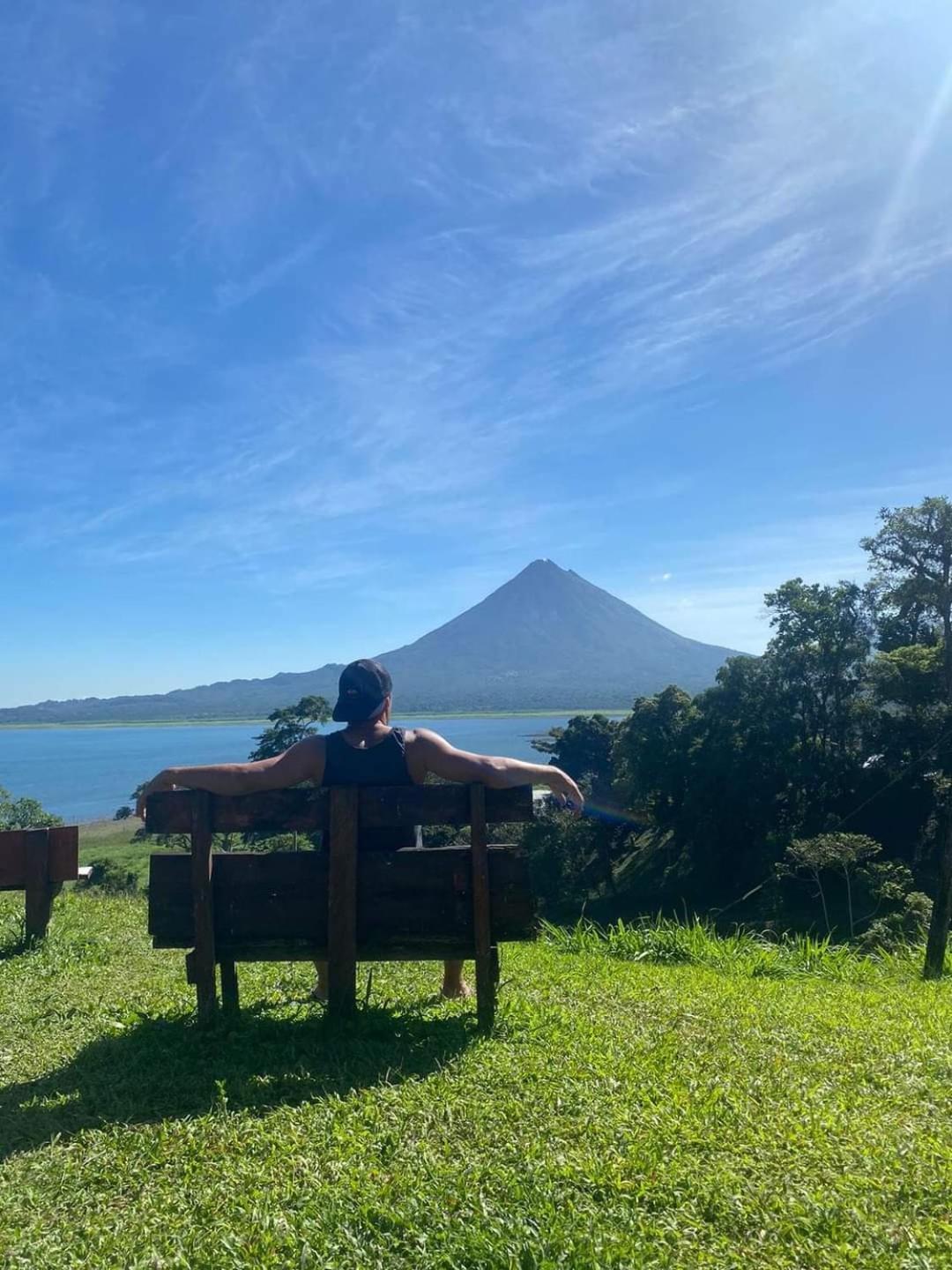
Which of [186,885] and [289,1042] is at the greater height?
[186,885]

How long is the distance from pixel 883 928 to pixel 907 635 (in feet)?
75.1

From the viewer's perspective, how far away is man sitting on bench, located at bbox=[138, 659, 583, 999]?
12.3 feet

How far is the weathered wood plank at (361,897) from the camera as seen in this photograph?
3.72m

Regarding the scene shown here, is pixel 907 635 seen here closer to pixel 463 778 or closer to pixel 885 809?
pixel 885 809

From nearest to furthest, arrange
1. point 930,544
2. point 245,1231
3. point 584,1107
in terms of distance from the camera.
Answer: point 245,1231 → point 584,1107 → point 930,544

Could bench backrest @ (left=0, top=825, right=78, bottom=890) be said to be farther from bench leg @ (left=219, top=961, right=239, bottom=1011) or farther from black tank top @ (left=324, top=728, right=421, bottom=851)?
black tank top @ (left=324, top=728, right=421, bottom=851)

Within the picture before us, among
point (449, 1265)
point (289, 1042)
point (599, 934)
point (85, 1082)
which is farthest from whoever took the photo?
point (599, 934)

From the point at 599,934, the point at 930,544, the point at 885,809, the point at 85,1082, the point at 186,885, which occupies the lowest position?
the point at 885,809

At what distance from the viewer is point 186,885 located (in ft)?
12.3

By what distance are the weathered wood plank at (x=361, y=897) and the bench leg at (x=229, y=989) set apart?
232 millimetres

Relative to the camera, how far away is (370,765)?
3.89 m

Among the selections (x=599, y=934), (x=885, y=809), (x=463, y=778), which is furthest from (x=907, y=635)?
(x=463, y=778)

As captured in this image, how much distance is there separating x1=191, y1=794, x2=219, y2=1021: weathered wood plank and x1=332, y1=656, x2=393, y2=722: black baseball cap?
0.67m

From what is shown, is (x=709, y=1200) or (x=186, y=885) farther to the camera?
(x=186, y=885)
